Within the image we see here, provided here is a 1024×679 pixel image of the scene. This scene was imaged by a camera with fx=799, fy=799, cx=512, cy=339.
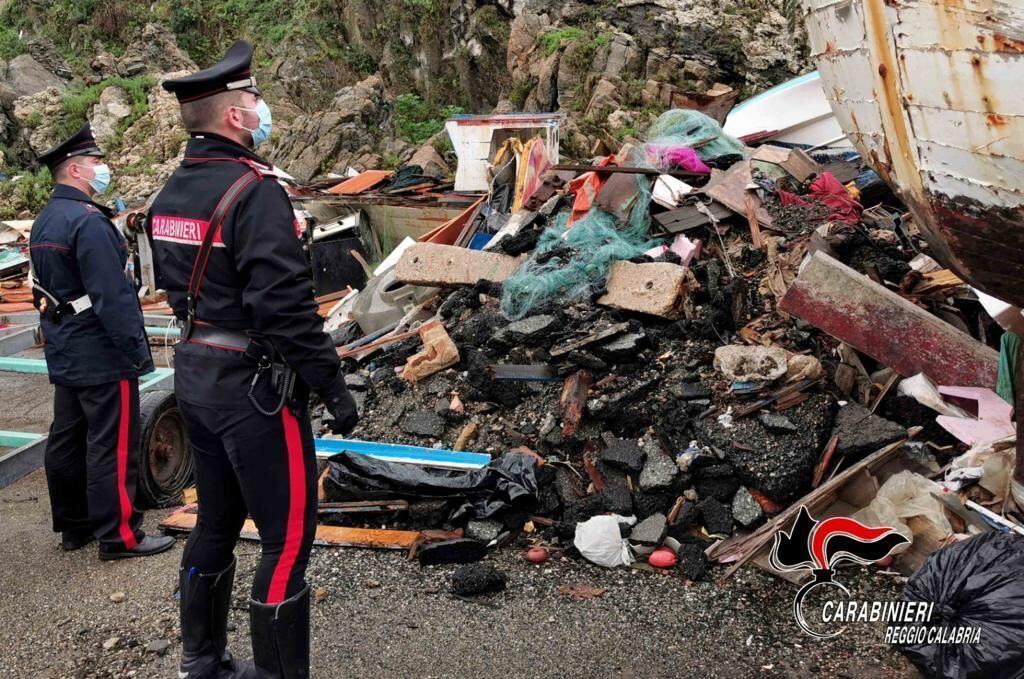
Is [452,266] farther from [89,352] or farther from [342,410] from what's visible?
[342,410]

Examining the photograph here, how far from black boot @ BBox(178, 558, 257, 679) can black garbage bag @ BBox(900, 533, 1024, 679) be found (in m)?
2.42

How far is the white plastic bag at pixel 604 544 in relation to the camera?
152 inches

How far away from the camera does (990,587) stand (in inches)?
105

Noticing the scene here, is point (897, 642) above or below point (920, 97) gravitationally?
below

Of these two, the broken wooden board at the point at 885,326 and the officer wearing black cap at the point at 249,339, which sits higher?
the officer wearing black cap at the point at 249,339

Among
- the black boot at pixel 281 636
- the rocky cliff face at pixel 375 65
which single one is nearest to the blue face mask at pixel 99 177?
the black boot at pixel 281 636

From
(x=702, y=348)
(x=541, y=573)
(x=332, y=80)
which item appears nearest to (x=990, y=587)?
(x=541, y=573)

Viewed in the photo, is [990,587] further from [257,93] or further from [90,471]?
[90,471]

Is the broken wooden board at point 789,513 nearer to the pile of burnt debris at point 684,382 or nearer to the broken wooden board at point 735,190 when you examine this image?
the pile of burnt debris at point 684,382

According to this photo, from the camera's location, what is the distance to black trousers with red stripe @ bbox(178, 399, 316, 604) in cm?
266

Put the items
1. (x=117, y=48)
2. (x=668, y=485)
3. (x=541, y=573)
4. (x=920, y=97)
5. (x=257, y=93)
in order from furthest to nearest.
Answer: (x=117, y=48) → (x=668, y=485) → (x=541, y=573) → (x=257, y=93) → (x=920, y=97)

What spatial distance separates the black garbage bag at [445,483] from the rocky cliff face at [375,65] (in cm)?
734

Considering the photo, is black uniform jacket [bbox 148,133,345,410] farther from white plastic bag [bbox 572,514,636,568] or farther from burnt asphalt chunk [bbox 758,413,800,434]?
burnt asphalt chunk [bbox 758,413,800,434]

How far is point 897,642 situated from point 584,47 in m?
12.7
